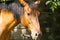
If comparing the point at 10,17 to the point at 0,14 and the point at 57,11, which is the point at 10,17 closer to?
the point at 0,14

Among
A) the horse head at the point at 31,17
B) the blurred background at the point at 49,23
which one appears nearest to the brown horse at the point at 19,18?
the horse head at the point at 31,17

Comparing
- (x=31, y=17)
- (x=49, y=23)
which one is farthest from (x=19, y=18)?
(x=49, y=23)

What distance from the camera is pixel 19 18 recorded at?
191 inches

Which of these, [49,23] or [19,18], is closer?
[19,18]

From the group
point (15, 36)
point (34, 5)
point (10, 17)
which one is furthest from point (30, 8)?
point (15, 36)

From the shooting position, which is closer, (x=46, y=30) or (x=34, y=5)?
(x=34, y=5)

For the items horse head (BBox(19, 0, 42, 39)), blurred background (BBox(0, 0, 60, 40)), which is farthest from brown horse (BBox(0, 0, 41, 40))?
blurred background (BBox(0, 0, 60, 40))

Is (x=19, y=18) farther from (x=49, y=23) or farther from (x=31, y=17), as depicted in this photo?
(x=49, y=23)

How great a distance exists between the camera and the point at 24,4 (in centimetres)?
477

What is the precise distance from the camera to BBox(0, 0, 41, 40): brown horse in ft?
15.3

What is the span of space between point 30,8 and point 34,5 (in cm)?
13

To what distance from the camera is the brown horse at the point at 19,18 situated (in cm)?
467

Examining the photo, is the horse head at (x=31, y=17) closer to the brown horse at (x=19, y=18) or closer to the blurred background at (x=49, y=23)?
the brown horse at (x=19, y=18)

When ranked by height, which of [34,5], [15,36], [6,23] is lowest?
[15,36]
